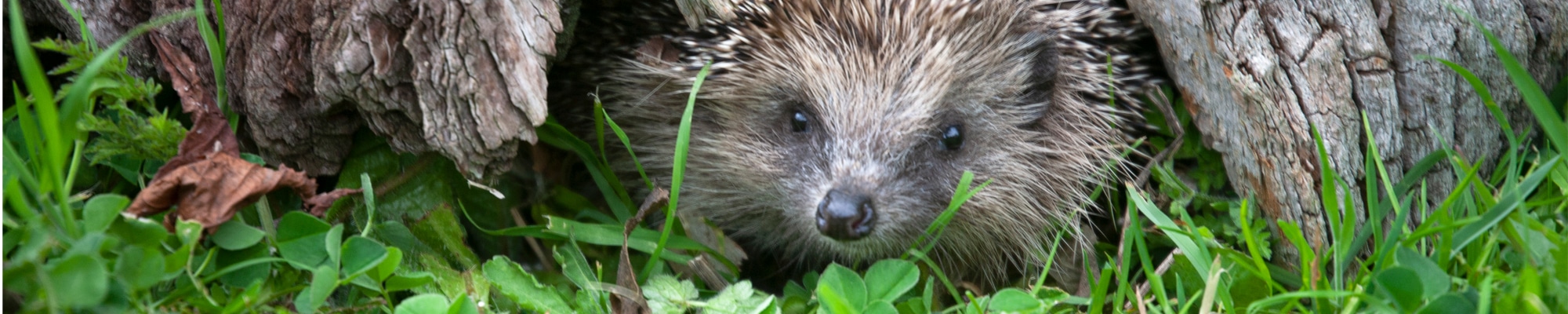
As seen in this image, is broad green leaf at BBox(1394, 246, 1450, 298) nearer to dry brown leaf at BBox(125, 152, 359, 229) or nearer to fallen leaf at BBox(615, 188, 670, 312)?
fallen leaf at BBox(615, 188, 670, 312)

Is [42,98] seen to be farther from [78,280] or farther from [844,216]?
[844,216]

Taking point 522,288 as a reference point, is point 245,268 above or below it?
above

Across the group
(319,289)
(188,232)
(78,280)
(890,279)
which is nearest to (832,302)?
(890,279)

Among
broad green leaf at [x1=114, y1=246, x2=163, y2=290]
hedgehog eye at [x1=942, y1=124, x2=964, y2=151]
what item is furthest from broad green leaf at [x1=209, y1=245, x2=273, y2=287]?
hedgehog eye at [x1=942, y1=124, x2=964, y2=151]

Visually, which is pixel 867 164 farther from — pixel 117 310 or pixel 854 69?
pixel 117 310

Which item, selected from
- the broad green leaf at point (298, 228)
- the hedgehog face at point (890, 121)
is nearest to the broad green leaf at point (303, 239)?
the broad green leaf at point (298, 228)

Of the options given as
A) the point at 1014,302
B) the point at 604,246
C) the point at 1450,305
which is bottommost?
the point at 604,246

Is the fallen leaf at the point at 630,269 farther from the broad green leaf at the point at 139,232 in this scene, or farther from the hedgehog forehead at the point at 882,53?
the broad green leaf at the point at 139,232

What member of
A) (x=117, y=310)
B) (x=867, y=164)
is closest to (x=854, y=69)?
(x=867, y=164)
